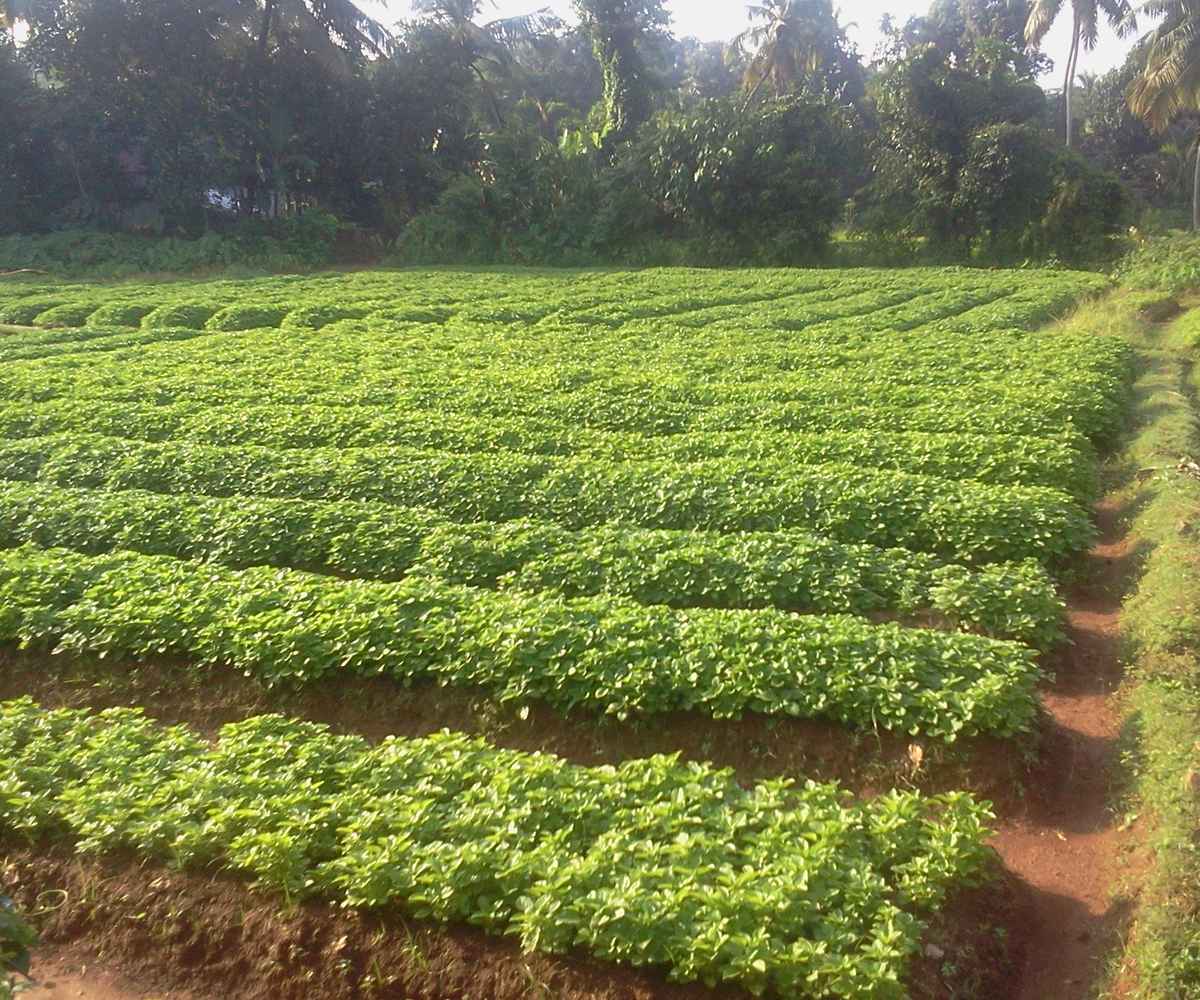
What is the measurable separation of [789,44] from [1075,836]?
51.0m

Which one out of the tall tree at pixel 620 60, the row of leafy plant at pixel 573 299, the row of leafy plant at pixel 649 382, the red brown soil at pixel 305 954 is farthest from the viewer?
the tall tree at pixel 620 60

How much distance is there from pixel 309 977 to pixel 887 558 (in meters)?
5.59

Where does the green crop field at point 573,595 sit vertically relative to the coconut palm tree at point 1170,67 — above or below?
below

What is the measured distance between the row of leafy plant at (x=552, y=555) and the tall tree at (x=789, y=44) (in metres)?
44.5

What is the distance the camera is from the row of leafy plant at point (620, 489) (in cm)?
880

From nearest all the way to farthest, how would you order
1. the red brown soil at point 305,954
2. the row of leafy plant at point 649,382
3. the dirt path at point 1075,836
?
the red brown soil at point 305,954
the dirt path at point 1075,836
the row of leafy plant at point 649,382

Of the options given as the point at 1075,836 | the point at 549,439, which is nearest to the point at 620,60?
the point at 549,439

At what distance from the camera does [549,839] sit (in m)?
4.94

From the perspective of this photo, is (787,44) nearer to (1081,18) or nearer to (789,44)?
(789,44)

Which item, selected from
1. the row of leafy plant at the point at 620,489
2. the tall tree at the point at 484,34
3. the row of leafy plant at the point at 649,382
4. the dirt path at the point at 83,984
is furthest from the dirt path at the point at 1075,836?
the tall tree at the point at 484,34

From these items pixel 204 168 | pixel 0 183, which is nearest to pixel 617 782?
pixel 204 168

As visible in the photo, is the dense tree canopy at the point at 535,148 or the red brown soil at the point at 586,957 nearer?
the red brown soil at the point at 586,957

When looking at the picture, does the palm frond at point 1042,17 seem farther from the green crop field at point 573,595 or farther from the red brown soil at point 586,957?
the red brown soil at point 586,957

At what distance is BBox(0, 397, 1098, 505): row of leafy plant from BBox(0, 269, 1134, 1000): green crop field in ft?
0.20
